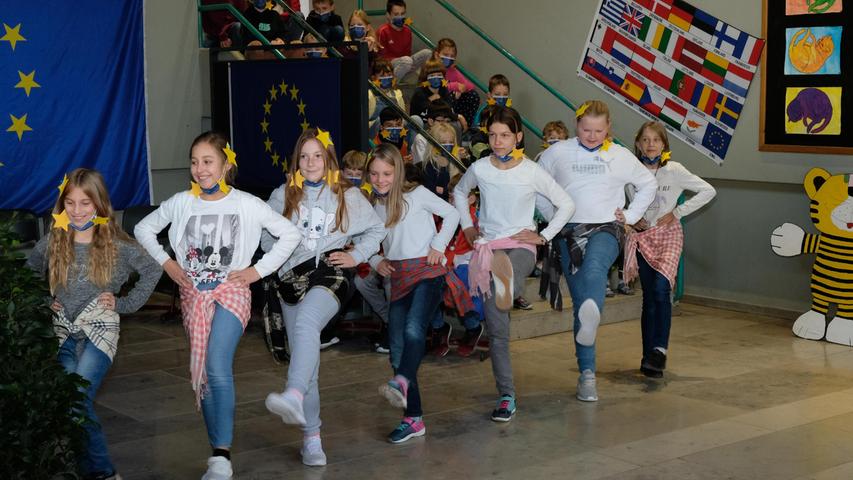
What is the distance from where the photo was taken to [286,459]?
5.67 metres

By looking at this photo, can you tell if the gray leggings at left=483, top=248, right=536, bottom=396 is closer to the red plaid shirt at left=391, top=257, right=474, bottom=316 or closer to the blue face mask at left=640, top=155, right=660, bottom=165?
the red plaid shirt at left=391, top=257, right=474, bottom=316

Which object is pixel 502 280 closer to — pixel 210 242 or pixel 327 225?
pixel 327 225

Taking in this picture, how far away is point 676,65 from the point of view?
10.5 meters

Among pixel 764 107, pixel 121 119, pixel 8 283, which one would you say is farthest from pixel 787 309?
pixel 8 283

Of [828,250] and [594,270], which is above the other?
[594,270]

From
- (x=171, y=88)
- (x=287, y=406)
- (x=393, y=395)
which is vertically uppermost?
(x=171, y=88)

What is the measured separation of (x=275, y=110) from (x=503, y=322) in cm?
382

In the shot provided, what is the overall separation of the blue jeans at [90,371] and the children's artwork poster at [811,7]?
22.7ft

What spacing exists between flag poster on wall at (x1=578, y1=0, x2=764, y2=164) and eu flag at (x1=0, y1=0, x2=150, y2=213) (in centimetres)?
447

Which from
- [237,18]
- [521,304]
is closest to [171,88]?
[237,18]

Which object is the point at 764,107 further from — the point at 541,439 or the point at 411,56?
the point at 541,439

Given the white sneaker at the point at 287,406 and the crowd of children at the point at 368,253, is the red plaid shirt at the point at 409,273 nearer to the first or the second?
the crowd of children at the point at 368,253

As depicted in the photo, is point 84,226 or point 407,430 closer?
point 84,226

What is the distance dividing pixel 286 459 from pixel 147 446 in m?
0.80
